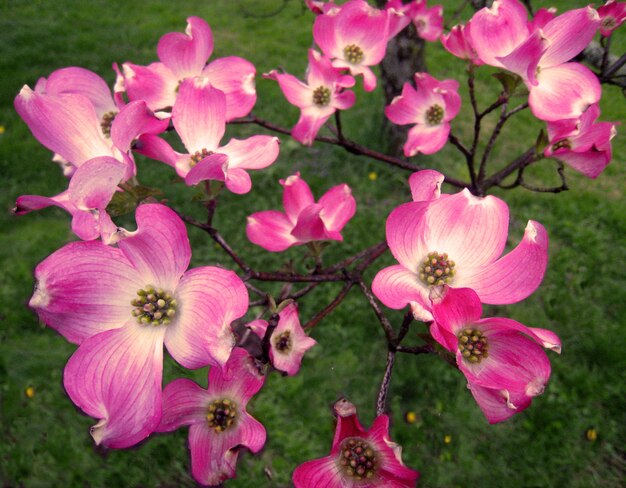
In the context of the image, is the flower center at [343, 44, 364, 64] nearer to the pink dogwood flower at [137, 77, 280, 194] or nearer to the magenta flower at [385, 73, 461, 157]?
the magenta flower at [385, 73, 461, 157]

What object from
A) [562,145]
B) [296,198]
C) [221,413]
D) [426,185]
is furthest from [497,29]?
[221,413]

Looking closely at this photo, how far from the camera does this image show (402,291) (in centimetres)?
70

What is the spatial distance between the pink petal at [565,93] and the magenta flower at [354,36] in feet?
1.10

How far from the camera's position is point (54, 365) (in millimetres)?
2174

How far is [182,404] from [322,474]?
0.77 ft

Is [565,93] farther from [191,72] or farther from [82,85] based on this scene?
[82,85]

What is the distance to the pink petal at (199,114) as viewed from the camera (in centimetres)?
83

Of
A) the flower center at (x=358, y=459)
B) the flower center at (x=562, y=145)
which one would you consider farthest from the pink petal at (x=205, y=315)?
the flower center at (x=562, y=145)

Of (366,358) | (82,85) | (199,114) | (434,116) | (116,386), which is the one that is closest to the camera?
(116,386)

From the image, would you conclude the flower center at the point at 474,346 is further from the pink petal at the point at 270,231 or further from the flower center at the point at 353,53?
the flower center at the point at 353,53

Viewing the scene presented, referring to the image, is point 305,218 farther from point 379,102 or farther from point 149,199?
point 379,102

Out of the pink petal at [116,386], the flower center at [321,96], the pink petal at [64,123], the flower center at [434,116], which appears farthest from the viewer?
the flower center at [434,116]

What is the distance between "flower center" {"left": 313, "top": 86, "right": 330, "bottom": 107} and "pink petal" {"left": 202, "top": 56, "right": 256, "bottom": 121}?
155 millimetres

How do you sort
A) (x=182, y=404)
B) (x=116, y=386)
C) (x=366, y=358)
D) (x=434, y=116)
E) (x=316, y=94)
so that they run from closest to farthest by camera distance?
(x=116, y=386) → (x=182, y=404) → (x=316, y=94) → (x=434, y=116) → (x=366, y=358)
